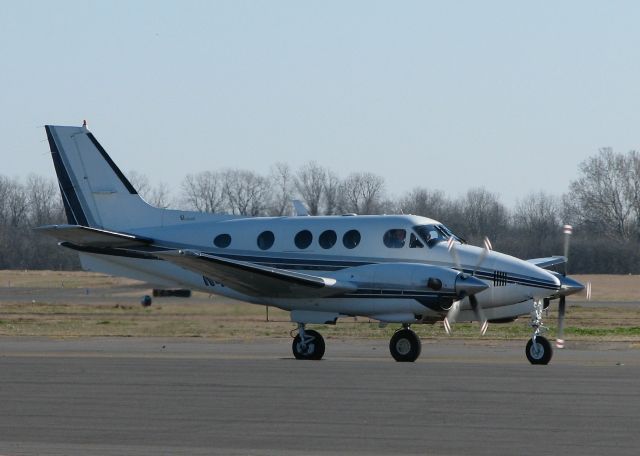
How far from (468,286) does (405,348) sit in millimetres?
1957

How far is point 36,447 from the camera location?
12945 mm

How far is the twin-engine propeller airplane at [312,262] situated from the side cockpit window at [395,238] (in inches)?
0.9

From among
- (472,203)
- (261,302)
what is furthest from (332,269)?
(472,203)

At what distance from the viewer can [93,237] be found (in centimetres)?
2773

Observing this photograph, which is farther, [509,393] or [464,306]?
[464,306]

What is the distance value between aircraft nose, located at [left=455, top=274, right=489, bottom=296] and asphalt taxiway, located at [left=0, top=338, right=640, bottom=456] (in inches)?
59.8

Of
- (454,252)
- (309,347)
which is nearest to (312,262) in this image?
(309,347)

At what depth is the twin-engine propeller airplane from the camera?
82.4ft

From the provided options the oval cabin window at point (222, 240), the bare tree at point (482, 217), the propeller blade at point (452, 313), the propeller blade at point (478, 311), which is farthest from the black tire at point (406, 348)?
the bare tree at point (482, 217)

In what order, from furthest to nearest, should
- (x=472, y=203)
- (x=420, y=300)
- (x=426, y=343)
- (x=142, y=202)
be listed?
1. (x=472, y=203)
2. (x=426, y=343)
3. (x=142, y=202)
4. (x=420, y=300)

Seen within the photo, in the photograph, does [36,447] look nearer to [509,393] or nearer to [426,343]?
[509,393]

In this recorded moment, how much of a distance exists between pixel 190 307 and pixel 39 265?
66883mm

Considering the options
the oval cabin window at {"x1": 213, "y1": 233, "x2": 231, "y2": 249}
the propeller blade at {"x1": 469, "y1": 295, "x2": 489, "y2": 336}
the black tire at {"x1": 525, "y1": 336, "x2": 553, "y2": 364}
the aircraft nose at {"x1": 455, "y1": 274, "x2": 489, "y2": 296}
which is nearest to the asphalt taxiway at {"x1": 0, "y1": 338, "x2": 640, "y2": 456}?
the black tire at {"x1": 525, "y1": 336, "x2": 553, "y2": 364}

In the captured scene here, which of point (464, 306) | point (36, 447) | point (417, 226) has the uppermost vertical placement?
point (417, 226)
